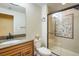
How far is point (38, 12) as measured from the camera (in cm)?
142

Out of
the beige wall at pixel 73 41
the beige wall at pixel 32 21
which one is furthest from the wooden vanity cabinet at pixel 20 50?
the beige wall at pixel 73 41

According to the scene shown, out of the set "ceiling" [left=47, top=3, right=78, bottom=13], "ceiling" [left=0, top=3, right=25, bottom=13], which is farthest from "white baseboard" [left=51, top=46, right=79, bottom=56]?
"ceiling" [left=0, top=3, right=25, bottom=13]

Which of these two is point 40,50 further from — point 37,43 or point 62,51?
point 62,51

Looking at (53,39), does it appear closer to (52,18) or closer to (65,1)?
(52,18)

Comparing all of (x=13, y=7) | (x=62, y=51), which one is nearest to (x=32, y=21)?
(x=13, y=7)

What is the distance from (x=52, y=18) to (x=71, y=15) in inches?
10.8

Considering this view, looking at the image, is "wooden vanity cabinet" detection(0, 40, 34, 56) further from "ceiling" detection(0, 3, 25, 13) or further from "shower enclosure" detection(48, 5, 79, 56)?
"ceiling" detection(0, 3, 25, 13)

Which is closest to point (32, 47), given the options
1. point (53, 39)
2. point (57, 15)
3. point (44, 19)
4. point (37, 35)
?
point (37, 35)

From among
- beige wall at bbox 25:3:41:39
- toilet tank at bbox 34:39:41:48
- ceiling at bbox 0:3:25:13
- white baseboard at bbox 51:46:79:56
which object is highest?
ceiling at bbox 0:3:25:13

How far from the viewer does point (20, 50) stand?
1.41m

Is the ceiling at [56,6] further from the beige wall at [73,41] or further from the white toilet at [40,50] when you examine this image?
the white toilet at [40,50]

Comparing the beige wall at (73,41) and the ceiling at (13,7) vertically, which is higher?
the ceiling at (13,7)

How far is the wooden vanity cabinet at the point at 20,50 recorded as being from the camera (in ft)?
4.21

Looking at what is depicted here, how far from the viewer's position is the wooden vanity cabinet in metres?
1.28
